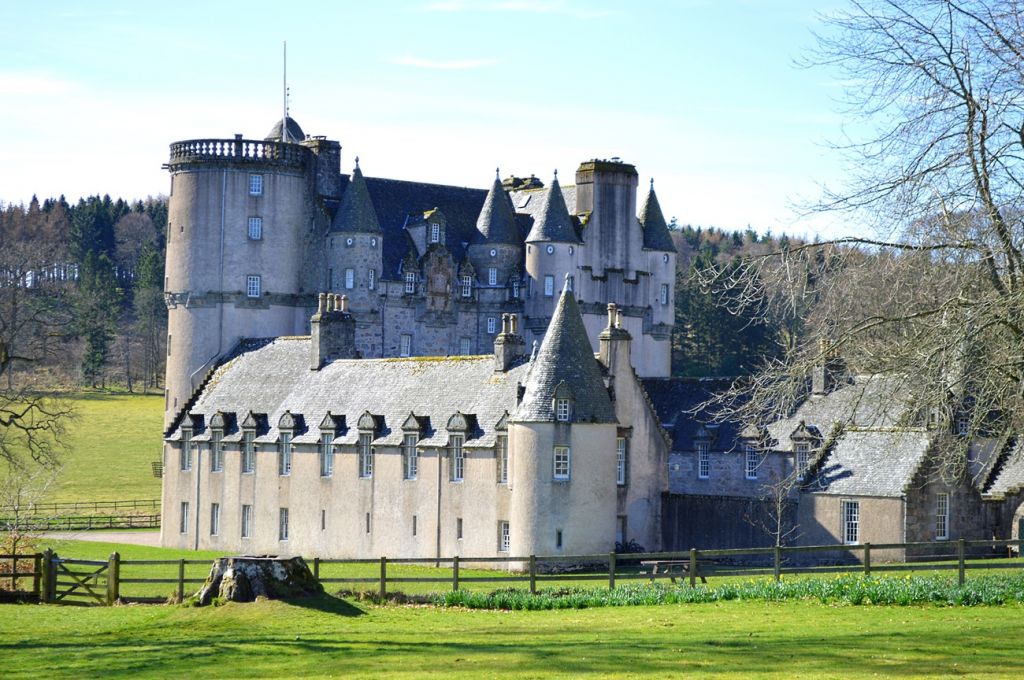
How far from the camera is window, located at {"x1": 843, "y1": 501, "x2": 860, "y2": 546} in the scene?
183 ft

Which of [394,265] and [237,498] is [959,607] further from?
[394,265]

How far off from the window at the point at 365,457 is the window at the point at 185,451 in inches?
458

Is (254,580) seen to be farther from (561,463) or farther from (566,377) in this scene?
(566,377)

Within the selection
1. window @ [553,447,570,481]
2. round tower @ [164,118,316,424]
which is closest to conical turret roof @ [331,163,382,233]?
round tower @ [164,118,316,424]

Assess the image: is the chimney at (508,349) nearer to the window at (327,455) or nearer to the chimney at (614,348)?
the chimney at (614,348)

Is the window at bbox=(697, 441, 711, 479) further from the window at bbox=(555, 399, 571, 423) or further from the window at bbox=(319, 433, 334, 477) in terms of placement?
the window at bbox=(319, 433, 334, 477)

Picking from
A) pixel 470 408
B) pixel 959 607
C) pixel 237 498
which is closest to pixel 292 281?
pixel 237 498

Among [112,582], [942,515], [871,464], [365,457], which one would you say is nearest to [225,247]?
[365,457]

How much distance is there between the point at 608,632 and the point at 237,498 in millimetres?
40047

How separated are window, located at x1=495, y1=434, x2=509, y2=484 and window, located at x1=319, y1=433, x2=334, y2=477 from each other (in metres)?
8.84

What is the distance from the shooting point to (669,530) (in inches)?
2350

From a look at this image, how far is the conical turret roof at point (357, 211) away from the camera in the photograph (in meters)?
79.8

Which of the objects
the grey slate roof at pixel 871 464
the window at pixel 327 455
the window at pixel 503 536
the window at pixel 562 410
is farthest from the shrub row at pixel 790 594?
the window at pixel 327 455

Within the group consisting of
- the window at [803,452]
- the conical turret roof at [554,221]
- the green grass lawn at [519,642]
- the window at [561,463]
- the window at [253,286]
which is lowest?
the green grass lawn at [519,642]
